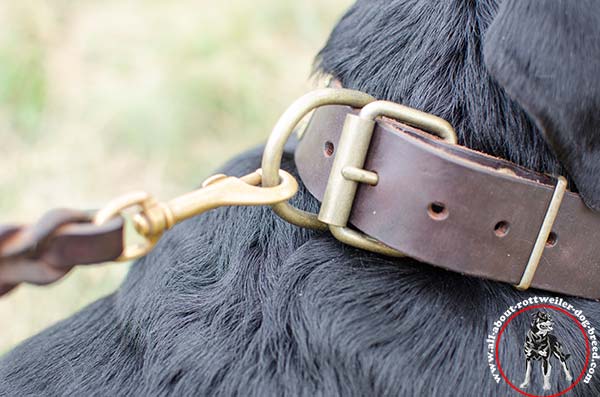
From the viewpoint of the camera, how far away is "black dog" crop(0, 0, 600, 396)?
948 millimetres

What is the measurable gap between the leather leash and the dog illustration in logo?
55 millimetres

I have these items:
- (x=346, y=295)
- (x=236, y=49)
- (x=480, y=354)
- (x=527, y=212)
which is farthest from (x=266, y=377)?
(x=236, y=49)

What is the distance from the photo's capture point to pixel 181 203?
0.92 meters

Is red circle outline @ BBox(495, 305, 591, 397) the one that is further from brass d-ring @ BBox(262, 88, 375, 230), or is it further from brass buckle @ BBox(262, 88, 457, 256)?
brass d-ring @ BBox(262, 88, 375, 230)

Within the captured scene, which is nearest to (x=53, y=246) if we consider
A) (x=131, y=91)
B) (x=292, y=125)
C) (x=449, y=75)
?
(x=292, y=125)

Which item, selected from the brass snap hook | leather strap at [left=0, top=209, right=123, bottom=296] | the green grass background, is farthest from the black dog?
the green grass background

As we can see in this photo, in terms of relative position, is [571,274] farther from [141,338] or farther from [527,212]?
[141,338]

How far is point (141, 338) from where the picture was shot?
110cm

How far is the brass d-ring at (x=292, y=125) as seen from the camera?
1.00m

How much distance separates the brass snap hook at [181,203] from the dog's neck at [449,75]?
0.23m

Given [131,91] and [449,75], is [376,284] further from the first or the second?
[131,91]

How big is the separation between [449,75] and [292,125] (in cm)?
25

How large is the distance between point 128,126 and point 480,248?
1.93 metres

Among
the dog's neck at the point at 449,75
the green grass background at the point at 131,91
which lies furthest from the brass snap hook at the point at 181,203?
the green grass background at the point at 131,91
